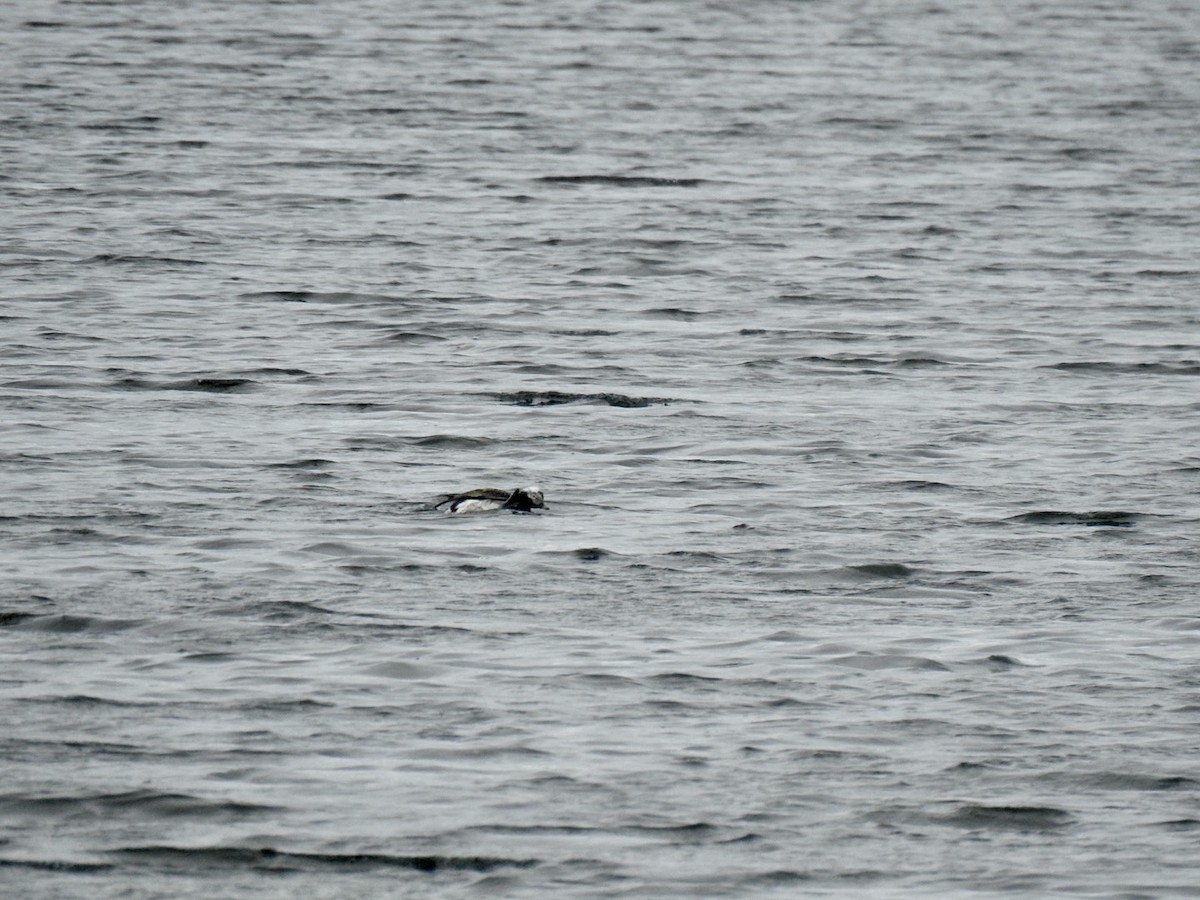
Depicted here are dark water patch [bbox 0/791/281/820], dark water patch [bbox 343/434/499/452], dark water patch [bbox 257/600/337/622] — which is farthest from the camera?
dark water patch [bbox 343/434/499/452]

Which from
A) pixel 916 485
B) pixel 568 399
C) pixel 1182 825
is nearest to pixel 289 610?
pixel 1182 825

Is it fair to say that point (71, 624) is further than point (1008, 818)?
Yes

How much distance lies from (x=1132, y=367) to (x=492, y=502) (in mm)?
6708

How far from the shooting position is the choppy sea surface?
901cm

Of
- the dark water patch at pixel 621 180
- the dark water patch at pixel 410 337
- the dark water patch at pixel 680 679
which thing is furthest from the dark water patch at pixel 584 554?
the dark water patch at pixel 621 180

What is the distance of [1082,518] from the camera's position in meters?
13.5

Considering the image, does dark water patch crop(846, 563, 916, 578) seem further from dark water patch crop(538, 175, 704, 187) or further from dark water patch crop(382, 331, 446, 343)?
dark water patch crop(538, 175, 704, 187)

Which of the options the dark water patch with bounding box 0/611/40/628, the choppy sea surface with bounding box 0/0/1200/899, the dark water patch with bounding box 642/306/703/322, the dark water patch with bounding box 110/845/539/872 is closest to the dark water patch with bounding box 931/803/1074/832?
the choppy sea surface with bounding box 0/0/1200/899

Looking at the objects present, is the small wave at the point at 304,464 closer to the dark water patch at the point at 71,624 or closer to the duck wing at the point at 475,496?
the duck wing at the point at 475,496

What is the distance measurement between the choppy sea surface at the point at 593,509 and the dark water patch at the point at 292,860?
0.03 metres

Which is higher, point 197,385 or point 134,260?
point 197,385

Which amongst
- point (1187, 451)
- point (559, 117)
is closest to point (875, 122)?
point (559, 117)

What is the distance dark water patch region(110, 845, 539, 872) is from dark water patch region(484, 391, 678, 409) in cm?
787

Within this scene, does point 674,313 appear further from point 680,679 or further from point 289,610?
point 680,679
